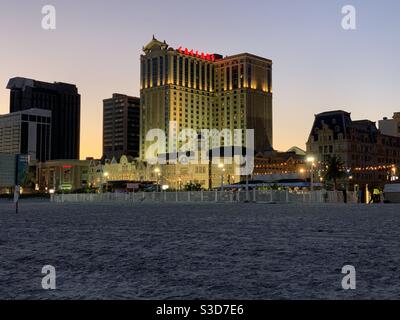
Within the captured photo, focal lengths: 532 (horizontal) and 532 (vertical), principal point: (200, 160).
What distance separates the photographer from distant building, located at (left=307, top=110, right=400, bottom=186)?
462 ft

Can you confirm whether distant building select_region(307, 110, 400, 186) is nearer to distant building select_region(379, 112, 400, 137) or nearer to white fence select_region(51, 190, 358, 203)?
distant building select_region(379, 112, 400, 137)

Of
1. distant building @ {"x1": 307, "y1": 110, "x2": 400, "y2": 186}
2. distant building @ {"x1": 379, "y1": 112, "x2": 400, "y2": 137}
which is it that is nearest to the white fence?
distant building @ {"x1": 307, "y1": 110, "x2": 400, "y2": 186}

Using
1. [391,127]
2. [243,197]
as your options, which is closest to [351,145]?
[391,127]

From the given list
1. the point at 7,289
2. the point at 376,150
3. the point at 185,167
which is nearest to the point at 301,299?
the point at 7,289

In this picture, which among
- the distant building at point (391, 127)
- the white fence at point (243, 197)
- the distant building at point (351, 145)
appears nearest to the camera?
the white fence at point (243, 197)

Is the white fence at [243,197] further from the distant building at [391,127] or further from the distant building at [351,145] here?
the distant building at [391,127]

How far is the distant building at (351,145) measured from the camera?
141 m

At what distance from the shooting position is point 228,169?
169 m

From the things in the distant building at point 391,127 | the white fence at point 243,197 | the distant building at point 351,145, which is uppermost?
the distant building at point 391,127

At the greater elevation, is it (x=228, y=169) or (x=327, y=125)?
(x=327, y=125)

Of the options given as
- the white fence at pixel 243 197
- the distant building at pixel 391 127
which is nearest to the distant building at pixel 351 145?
the distant building at pixel 391 127

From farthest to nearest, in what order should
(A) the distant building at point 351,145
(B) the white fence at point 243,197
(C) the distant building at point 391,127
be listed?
(C) the distant building at point 391,127, (A) the distant building at point 351,145, (B) the white fence at point 243,197

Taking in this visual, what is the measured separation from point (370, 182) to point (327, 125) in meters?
19.2
